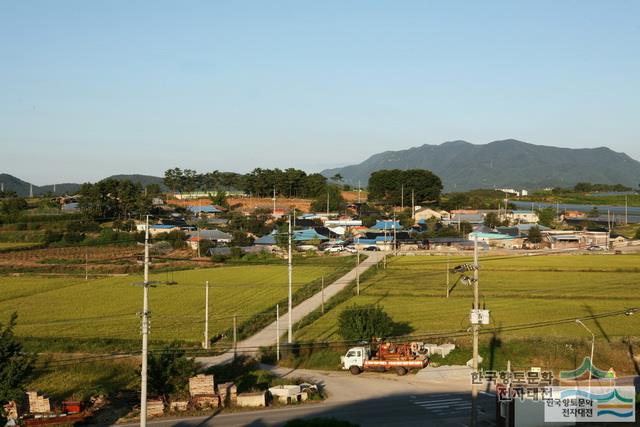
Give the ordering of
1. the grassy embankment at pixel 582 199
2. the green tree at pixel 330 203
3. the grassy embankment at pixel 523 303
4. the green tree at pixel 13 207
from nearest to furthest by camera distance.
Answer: the grassy embankment at pixel 523 303 < the green tree at pixel 13 207 < the green tree at pixel 330 203 < the grassy embankment at pixel 582 199

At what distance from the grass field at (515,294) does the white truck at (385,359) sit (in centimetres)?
535

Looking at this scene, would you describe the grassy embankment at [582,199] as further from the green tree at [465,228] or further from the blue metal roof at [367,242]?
the blue metal roof at [367,242]

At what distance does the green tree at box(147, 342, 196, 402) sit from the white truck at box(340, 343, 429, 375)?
289 inches

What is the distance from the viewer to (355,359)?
96.2 ft

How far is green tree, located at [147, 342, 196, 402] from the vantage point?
24766 mm

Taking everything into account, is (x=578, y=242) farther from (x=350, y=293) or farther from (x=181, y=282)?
(x=181, y=282)

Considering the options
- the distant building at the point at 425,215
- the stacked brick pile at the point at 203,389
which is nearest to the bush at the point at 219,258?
the stacked brick pile at the point at 203,389

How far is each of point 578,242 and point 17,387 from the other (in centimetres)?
7262

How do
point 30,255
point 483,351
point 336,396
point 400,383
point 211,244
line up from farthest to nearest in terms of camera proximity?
point 211,244, point 30,255, point 483,351, point 400,383, point 336,396

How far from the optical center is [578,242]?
8238 cm

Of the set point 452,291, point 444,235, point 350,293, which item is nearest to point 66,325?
point 350,293

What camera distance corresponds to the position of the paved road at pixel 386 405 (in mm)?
22469

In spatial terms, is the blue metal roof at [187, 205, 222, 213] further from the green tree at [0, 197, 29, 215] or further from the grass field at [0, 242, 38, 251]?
the grass field at [0, 242, 38, 251]

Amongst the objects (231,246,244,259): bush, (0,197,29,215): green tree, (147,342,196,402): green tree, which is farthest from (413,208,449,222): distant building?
(147,342,196,402): green tree
